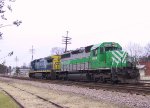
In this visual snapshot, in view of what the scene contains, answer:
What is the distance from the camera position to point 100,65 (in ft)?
98.5

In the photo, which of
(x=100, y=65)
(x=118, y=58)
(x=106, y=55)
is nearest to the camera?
(x=118, y=58)

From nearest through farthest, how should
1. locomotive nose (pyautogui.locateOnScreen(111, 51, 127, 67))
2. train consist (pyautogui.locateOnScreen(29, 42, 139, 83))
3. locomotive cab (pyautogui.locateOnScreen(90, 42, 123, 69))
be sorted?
train consist (pyautogui.locateOnScreen(29, 42, 139, 83)) → locomotive nose (pyautogui.locateOnScreen(111, 51, 127, 67)) → locomotive cab (pyautogui.locateOnScreen(90, 42, 123, 69))

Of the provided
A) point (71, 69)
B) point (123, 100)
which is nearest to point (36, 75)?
point (71, 69)

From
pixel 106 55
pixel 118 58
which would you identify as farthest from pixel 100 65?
pixel 118 58

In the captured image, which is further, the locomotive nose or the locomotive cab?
the locomotive cab

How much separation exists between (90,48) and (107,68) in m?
4.83

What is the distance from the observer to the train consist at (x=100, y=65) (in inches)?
1072

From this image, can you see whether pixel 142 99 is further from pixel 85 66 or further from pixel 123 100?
pixel 85 66

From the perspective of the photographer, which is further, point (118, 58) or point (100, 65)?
point (100, 65)

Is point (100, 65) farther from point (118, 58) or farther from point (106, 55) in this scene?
point (118, 58)

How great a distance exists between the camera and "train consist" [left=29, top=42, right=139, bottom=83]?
2722cm

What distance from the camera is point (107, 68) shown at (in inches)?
1121

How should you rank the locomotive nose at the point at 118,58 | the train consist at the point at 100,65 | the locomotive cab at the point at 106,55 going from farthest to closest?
1. the locomotive cab at the point at 106,55
2. the locomotive nose at the point at 118,58
3. the train consist at the point at 100,65

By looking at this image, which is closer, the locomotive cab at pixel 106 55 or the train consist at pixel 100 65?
the train consist at pixel 100 65
